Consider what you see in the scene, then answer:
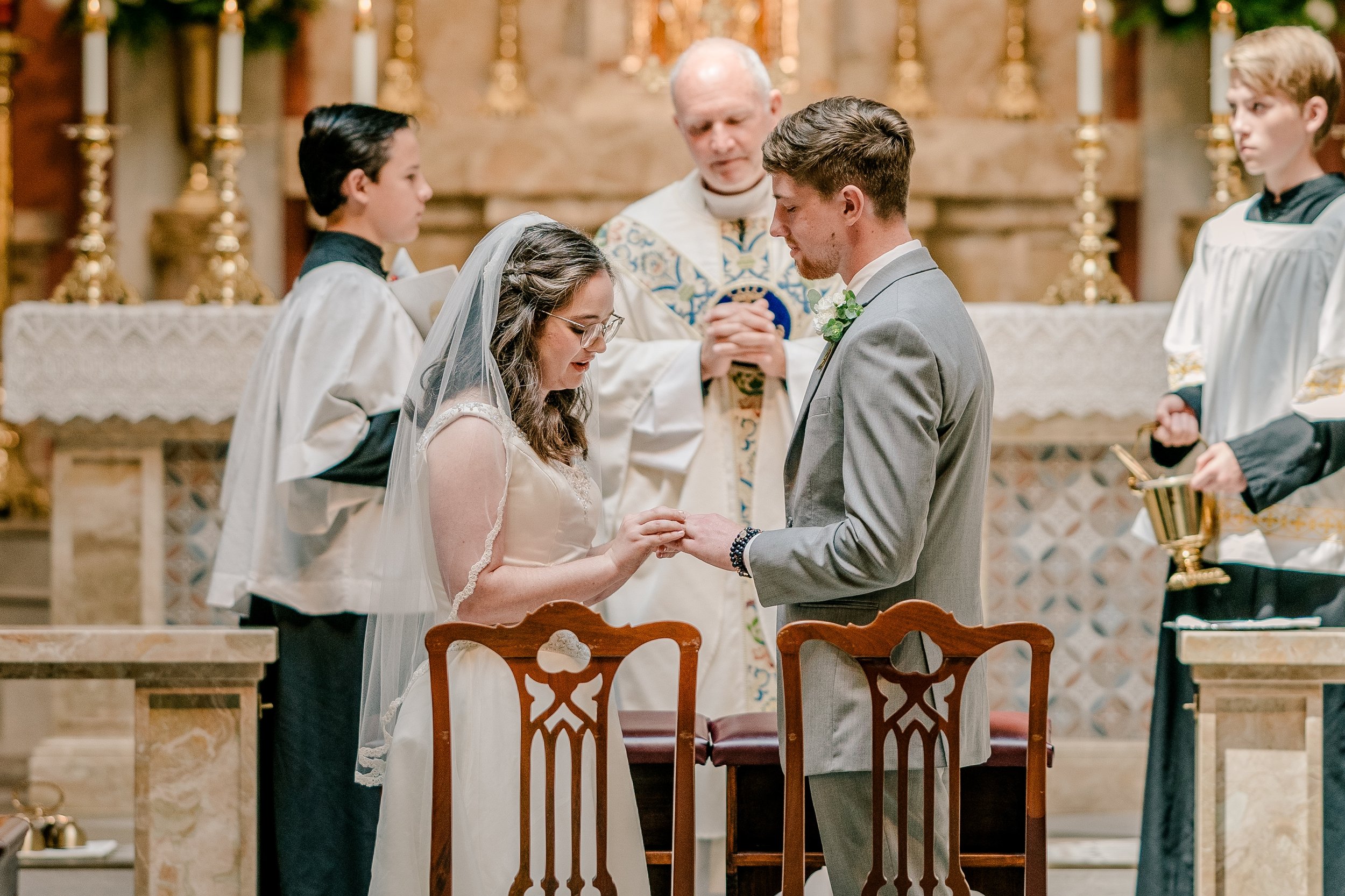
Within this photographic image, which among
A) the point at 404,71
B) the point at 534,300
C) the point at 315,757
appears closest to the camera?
the point at 534,300

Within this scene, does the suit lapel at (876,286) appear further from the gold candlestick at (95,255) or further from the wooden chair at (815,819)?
the gold candlestick at (95,255)

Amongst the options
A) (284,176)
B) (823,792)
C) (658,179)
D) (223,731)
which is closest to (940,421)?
(823,792)

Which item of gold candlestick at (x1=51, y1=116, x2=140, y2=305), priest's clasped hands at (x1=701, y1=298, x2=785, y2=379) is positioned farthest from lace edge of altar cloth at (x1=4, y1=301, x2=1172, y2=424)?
priest's clasped hands at (x1=701, y1=298, x2=785, y2=379)

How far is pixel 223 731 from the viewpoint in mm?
2846

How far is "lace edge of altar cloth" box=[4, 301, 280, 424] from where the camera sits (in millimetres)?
4703

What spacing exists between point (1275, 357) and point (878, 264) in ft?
5.11

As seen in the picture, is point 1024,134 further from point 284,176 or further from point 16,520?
point 16,520

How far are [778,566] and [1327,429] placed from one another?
168cm

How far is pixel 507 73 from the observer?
6.73 metres

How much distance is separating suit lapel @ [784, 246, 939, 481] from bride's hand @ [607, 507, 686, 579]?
0.26 metres

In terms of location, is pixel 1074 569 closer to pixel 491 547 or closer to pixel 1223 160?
pixel 1223 160

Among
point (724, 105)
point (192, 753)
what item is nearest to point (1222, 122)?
point (724, 105)

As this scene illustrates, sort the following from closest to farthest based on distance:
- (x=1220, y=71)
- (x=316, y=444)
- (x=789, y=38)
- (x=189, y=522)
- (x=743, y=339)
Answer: (x=316, y=444)
(x=743, y=339)
(x=1220, y=71)
(x=189, y=522)
(x=789, y=38)

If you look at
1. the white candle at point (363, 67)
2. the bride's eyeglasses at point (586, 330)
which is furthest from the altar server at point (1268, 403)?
the white candle at point (363, 67)
